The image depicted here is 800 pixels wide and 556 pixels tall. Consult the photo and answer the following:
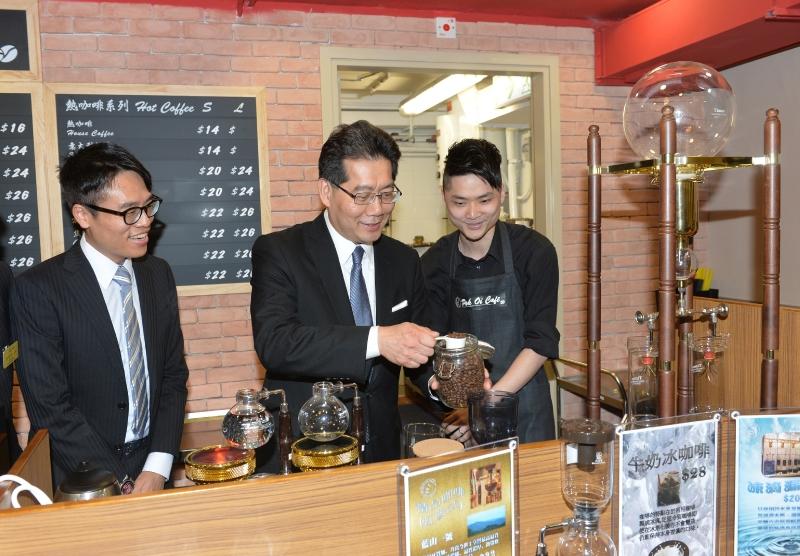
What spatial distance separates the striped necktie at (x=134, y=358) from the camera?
6.68 ft

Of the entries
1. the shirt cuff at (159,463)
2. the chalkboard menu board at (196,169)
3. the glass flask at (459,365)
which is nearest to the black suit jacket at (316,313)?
the glass flask at (459,365)

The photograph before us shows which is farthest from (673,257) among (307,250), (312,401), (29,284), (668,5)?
(668,5)

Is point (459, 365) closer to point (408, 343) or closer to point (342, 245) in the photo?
point (408, 343)

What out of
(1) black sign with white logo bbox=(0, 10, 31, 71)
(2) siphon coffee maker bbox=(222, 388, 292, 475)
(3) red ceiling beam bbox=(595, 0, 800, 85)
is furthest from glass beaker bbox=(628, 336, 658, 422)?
(1) black sign with white logo bbox=(0, 10, 31, 71)

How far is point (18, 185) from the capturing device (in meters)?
3.34

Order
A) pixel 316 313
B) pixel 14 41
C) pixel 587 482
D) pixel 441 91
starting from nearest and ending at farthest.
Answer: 1. pixel 587 482
2. pixel 316 313
3. pixel 14 41
4. pixel 441 91

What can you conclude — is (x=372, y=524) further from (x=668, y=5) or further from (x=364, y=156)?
(x=668, y=5)

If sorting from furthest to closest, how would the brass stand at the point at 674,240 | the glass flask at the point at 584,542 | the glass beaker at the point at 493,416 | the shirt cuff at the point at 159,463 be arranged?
the shirt cuff at the point at 159,463, the brass stand at the point at 674,240, the glass beaker at the point at 493,416, the glass flask at the point at 584,542

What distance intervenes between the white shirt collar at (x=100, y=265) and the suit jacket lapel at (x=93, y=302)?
0.05 meters

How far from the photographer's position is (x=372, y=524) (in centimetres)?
103

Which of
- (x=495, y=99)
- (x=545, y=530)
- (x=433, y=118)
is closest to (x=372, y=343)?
(x=545, y=530)

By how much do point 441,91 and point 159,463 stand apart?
624 cm

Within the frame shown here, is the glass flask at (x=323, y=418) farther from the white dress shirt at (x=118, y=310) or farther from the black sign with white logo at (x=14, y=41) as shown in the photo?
the black sign with white logo at (x=14, y=41)

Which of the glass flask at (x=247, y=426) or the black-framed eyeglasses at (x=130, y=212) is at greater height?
the black-framed eyeglasses at (x=130, y=212)
